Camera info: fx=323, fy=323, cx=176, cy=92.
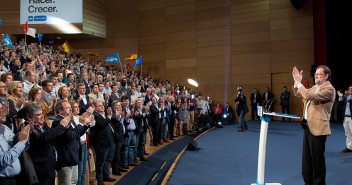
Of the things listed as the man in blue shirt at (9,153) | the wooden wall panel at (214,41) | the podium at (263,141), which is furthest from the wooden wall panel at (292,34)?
the man in blue shirt at (9,153)

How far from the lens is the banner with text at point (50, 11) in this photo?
1416 cm

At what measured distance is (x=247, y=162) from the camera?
575cm

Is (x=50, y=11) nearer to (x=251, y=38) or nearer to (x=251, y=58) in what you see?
(x=251, y=38)

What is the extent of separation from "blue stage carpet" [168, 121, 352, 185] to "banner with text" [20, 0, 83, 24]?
9059mm

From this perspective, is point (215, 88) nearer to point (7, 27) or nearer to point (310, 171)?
point (7, 27)

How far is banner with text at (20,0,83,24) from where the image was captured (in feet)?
46.4

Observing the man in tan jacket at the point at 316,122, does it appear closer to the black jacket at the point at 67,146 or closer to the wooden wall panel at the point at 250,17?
the black jacket at the point at 67,146

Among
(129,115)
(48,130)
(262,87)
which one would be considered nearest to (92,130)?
(129,115)

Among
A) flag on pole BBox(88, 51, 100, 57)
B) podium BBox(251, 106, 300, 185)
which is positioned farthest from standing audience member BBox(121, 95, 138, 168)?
flag on pole BBox(88, 51, 100, 57)

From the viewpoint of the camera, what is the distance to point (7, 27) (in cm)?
1428

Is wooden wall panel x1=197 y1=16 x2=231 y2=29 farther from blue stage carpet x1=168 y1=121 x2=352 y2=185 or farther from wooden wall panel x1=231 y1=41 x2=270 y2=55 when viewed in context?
blue stage carpet x1=168 y1=121 x2=352 y2=185

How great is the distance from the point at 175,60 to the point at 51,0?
614cm

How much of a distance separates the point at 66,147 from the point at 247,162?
3.41 meters

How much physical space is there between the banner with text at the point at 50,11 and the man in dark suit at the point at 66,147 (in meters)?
11.7
